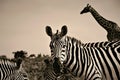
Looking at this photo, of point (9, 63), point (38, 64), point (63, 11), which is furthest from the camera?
point (63, 11)

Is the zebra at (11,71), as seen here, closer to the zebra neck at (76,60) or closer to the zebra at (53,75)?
the zebra at (53,75)

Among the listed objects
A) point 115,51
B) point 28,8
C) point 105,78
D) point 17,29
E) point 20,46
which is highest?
point 28,8

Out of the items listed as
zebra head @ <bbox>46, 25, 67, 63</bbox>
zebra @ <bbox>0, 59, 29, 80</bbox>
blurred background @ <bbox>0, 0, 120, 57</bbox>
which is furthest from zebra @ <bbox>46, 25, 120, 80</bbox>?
blurred background @ <bbox>0, 0, 120, 57</bbox>

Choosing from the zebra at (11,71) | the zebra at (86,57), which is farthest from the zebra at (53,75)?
the zebra at (86,57)

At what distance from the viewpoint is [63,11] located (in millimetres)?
4062

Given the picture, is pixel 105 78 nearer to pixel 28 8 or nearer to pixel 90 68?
pixel 90 68

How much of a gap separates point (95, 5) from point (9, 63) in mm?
1886

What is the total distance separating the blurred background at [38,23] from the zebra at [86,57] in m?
1.25

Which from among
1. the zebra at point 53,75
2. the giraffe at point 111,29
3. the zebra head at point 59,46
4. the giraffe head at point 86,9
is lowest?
the zebra at point 53,75

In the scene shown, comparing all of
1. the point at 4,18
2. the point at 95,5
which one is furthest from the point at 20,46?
the point at 95,5

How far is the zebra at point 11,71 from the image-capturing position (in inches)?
109

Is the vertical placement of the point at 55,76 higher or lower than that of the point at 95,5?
lower

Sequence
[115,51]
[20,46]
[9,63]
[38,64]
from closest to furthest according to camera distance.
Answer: [115,51] < [9,63] < [38,64] < [20,46]

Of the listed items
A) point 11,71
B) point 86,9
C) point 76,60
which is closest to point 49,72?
point 11,71
